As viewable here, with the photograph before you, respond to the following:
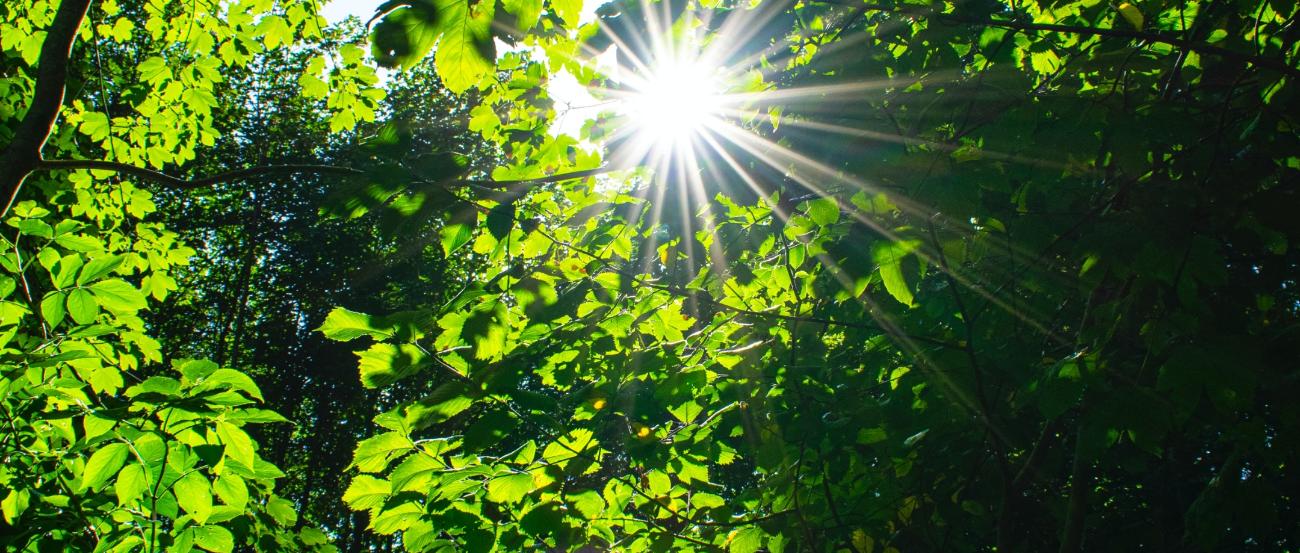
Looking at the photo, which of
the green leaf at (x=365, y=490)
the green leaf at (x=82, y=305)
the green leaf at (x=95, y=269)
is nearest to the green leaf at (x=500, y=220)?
the green leaf at (x=365, y=490)

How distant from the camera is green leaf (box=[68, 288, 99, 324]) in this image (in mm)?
2105

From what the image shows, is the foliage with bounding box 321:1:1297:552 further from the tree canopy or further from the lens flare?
the lens flare

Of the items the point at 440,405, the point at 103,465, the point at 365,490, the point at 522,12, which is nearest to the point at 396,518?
the point at 365,490

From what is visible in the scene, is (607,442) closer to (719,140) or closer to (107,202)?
(719,140)

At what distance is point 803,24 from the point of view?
2.80 metres

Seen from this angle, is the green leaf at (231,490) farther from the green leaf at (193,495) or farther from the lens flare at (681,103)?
the lens flare at (681,103)

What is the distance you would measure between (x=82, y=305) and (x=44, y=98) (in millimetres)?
770

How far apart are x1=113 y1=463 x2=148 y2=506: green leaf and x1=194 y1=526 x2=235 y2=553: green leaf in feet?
1.10

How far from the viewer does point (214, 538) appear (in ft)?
6.86

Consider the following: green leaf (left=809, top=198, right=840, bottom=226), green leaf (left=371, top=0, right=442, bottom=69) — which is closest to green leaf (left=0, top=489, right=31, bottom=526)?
green leaf (left=371, top=0, right=442, bottom=69)

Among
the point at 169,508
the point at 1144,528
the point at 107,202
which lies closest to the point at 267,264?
the point at 107,202

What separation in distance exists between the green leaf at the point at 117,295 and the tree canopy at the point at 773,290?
1cm

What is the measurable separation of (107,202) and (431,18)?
4732 millimetres

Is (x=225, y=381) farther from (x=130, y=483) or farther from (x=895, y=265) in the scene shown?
(x=895, y=265)
